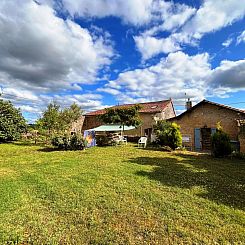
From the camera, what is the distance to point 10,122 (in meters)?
28.4

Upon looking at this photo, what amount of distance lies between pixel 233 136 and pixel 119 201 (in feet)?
56.5

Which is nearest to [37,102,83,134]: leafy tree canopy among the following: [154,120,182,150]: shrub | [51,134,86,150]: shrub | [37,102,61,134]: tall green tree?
[37,102,61,134]: tall green tree

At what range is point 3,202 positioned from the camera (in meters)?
6.49

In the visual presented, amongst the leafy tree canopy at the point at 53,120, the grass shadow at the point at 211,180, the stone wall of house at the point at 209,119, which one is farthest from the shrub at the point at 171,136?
the leafy tree canopy at the point at 53,120

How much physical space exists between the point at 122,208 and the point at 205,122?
18.4 m

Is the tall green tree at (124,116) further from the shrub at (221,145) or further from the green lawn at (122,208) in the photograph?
the green lawn at (122,208)

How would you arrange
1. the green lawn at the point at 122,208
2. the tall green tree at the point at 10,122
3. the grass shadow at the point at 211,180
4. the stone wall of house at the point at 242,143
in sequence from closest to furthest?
the green lawn at the point at 122,208
the grass shadow at the point at 211,180
the stone wall of house at the point at 242,143
the tall green tree at the point at 10,122

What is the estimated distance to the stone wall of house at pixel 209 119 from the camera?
782 inches

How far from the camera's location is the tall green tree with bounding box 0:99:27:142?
90.1ft

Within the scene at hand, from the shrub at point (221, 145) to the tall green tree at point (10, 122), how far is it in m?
25.9

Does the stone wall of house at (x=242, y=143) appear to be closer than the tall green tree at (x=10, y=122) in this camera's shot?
Yes

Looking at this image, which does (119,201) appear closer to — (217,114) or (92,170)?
(92,170)

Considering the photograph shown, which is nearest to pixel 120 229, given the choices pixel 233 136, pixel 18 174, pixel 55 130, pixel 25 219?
pixel 25 219

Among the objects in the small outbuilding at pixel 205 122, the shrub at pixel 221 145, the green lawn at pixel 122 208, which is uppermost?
the small outbuilding at pixel 205 122
